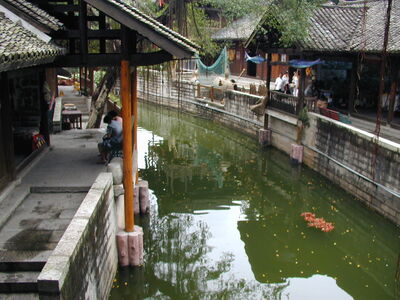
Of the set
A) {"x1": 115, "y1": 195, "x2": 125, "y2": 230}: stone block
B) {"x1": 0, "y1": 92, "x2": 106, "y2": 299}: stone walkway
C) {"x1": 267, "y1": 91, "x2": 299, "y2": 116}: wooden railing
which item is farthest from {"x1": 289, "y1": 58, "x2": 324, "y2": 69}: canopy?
{"x1": 115, "y1": 195, "x2": 125, "y2": 230}: stone block

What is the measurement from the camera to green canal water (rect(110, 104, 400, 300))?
29.1 ft

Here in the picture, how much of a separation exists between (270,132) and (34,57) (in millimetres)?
15143

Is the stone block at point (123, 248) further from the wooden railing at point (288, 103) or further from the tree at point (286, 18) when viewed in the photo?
the tree at point (286, 18)

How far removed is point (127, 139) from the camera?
8.02 m

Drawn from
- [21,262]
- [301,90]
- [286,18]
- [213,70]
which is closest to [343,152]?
[301,90]

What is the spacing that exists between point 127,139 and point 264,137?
1269 cm

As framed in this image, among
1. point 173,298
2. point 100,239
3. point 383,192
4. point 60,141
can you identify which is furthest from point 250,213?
point 100,239

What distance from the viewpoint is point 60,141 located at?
11969 millimetres

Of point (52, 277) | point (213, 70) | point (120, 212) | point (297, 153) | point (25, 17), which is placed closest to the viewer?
point (52, 277)

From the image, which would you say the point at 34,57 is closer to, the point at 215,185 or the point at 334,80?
the point at 215,185

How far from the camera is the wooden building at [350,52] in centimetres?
1530

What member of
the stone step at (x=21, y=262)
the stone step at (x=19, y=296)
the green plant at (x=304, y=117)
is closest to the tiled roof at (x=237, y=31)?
the green plant at (x=304, y=117)

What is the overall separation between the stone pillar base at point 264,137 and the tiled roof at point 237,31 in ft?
34.6

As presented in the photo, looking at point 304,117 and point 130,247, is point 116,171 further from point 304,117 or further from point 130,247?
point 304,117
